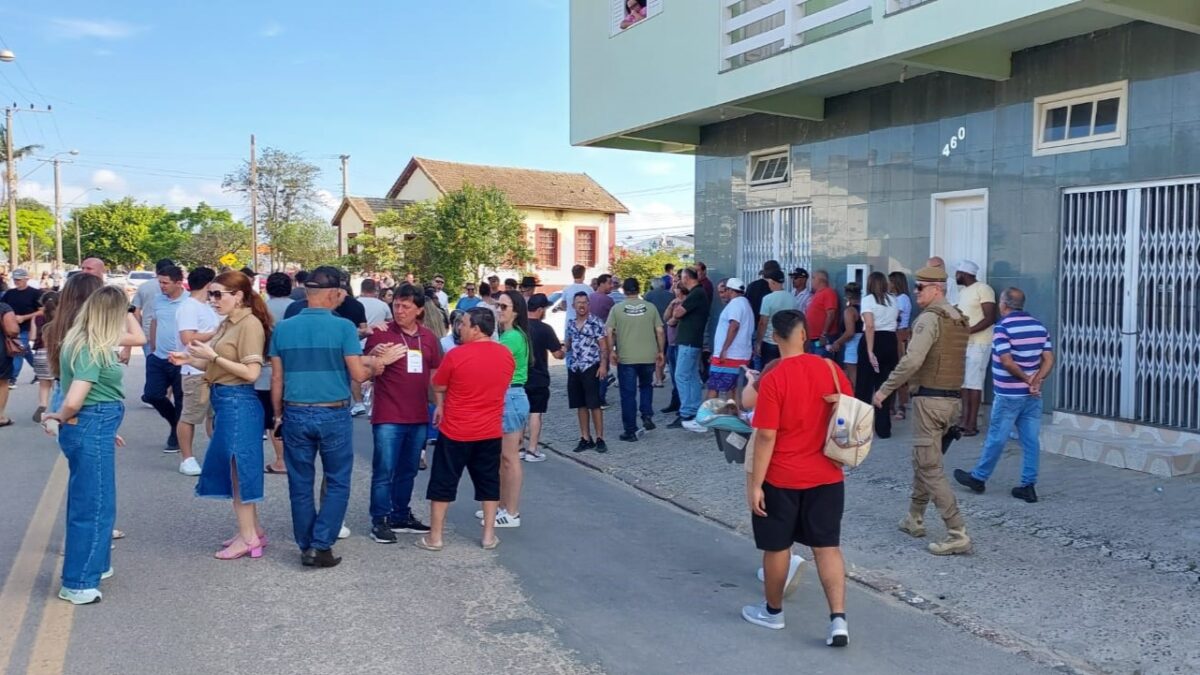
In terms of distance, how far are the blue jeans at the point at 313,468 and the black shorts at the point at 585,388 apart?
4241mm

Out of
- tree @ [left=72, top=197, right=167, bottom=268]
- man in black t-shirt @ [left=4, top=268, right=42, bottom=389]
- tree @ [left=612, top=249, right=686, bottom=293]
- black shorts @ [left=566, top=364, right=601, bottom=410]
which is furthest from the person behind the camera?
tree @ [left=72, top=197, right=167, bottom=268]

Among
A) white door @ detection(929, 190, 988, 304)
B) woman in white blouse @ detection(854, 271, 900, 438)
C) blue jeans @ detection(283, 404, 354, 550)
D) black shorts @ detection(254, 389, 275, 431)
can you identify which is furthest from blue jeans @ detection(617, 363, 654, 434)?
blue jeans @ detection(283, 404, 354, 550)

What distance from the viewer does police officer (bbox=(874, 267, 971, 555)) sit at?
641cm

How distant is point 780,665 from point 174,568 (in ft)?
12.6

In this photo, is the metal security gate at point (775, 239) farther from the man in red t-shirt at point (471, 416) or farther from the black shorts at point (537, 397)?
the man in red t-shirt at point (471, 416)

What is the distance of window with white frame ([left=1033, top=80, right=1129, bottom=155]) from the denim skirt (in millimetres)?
7984

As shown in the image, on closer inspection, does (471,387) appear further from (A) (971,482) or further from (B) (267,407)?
(A) (971,482)

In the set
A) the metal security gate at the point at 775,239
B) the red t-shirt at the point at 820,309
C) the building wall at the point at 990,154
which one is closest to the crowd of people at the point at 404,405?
the building wall at the point at 990,154

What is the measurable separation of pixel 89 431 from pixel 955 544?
5.44 meters

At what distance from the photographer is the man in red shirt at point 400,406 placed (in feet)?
21.8

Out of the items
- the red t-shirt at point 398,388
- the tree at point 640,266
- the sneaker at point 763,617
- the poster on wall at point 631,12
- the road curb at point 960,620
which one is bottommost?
the road curb at point 960,620

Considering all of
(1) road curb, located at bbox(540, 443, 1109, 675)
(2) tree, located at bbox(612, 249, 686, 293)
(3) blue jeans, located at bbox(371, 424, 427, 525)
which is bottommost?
(1) road curb, located at bbox(540, 443, 1109, 675)

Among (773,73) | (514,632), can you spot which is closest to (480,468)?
(514,632)

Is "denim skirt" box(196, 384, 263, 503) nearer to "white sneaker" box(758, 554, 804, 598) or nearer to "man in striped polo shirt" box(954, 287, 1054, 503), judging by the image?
"white sneaker" box(758, 554, 804, 598)
